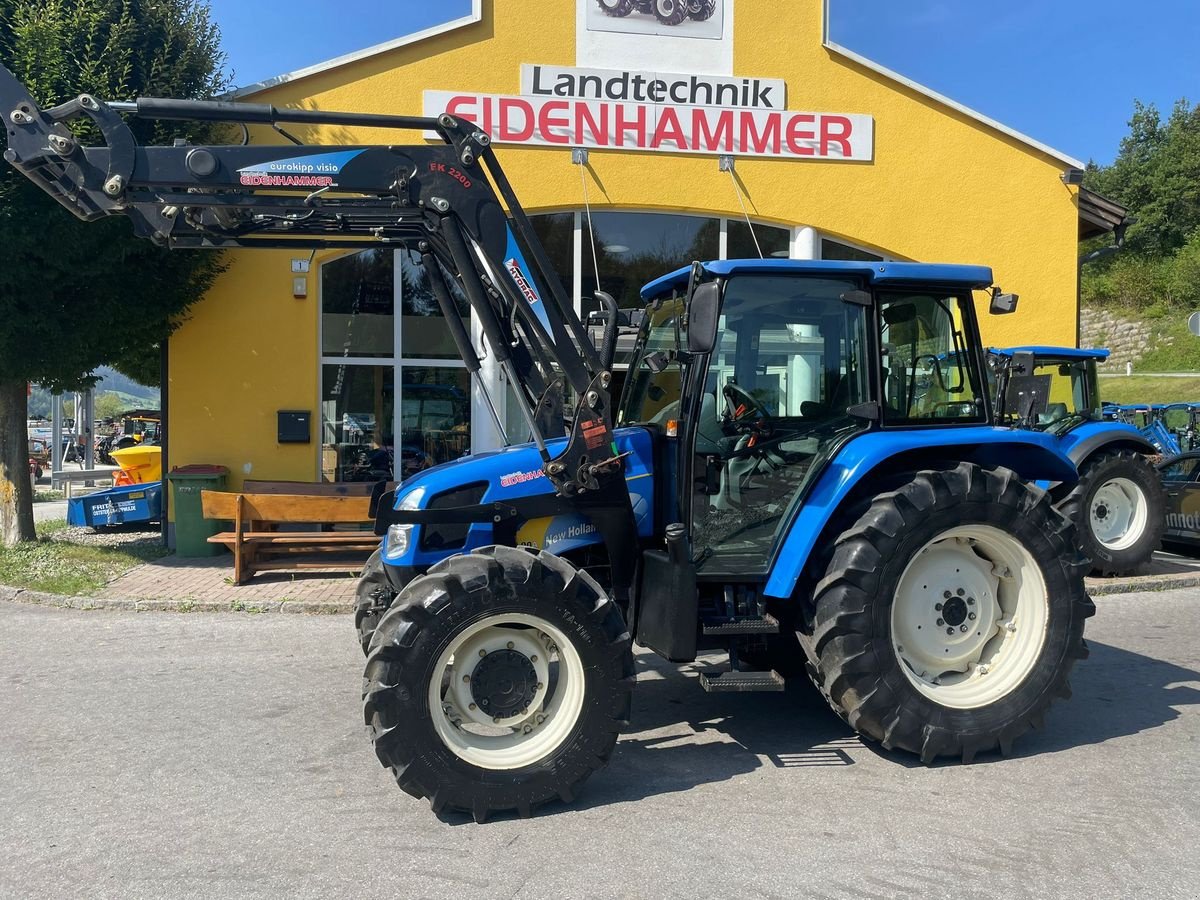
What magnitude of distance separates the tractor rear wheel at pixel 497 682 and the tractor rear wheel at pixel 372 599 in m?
1.13

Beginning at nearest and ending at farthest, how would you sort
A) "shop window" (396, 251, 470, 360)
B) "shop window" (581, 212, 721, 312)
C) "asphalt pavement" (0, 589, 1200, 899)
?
"asphalt pavement" (0, 589, 1200, 899), "shop window" (396, 251, 470, 360), "shop window" (581, 212, 721, 312)

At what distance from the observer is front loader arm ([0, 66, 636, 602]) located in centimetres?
410

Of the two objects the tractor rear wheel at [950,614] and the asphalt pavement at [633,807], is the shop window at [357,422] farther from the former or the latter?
the tractor rear wheel at [950,614]

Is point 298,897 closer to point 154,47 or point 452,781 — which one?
point 452,781

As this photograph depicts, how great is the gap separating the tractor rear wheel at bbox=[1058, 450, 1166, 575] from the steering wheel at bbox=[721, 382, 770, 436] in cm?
625

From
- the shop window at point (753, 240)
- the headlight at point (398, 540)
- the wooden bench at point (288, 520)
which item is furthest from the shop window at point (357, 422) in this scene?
the headlight at point (398, 540)

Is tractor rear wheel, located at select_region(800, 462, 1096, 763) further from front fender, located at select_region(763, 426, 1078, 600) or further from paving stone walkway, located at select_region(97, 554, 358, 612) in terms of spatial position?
paving stone walkway, located at select_region(97, 554, 358, 612)

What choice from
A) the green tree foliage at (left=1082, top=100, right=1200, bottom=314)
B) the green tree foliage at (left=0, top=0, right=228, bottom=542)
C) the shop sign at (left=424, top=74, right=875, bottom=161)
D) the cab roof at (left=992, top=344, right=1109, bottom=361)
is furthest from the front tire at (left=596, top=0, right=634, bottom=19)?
the green tree foliage at (left=1082, top=100, right=1200, bottom=314)

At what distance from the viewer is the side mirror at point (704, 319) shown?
4164 mm

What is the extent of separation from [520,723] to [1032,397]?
12.4 feet

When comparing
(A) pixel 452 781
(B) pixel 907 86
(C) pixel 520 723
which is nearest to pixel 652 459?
(C) pixel 520 723

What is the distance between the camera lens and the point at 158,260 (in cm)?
992

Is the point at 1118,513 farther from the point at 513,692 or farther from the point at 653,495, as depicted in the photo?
the point at 513,692

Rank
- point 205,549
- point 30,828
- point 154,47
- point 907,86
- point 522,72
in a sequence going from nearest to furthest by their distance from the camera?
point 30,828 < point 154,47 < point 205,549 < point 522,72 < point 907,86
